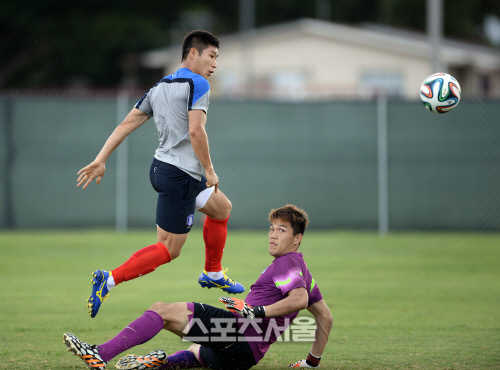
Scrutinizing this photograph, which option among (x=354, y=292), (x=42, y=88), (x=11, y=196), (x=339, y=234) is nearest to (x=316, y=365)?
(x=354, y=292)

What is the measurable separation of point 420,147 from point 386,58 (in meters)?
18.5

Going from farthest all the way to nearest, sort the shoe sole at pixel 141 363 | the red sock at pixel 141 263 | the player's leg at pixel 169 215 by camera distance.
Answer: the player's leg at pixel 169 215
the red sock at pixel 141 263
the shoe sole at pixel 141 363

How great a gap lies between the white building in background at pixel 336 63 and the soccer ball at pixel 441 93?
23534 mm

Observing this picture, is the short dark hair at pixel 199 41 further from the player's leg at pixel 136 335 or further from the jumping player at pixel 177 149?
the player's leg at pixel 136 335

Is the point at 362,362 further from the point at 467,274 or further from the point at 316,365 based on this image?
the point at 467,274

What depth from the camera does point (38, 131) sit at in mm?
14914

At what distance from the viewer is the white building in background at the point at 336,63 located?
105 feet

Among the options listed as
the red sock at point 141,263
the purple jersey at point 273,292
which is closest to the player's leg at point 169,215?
the red sock at point 141,263

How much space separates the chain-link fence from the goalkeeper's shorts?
397 inches

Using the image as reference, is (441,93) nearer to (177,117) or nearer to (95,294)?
(177,117)

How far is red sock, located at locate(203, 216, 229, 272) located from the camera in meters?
6.38

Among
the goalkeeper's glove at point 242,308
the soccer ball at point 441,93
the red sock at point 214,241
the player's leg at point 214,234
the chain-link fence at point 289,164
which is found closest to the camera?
the goalkeeper's glove at point 242,308

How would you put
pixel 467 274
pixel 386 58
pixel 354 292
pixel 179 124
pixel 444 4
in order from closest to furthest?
pixel 179 124
pixel 354 292
pixel 467 274
pixel 386 58
pixel 444 4

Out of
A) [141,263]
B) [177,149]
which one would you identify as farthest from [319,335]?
[177,149]
